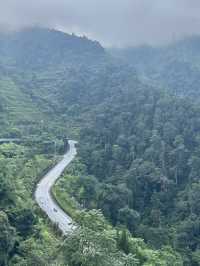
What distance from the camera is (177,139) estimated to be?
2918 inches

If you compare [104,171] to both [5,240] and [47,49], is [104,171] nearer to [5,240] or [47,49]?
[5,240]

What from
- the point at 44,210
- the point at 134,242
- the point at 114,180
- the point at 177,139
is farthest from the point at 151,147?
the point at 134,242

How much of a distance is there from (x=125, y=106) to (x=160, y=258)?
2106 inches

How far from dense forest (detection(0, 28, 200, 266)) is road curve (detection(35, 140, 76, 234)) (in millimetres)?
812

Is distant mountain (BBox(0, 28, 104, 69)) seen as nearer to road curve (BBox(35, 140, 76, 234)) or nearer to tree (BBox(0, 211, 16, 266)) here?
road curve (BBox(35, 140, 76, 234))

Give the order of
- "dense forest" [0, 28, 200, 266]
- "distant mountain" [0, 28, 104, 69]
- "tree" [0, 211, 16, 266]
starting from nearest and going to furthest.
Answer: "tree" [0, 211, 16, 266] < "dense forest" [0, 28, 200, 266] < "distant mountain" [0, 28, 104, 69]

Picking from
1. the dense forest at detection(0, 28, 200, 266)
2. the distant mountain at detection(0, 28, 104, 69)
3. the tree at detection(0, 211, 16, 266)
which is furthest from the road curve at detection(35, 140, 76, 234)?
the distant mountain at detection(0, 28, 104, 69)

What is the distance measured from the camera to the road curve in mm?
42569

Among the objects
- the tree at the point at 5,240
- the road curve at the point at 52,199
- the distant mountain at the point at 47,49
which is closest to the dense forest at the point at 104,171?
the tree at the point at 5,240

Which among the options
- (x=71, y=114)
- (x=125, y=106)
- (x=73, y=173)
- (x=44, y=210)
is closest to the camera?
(x=44, y=210)

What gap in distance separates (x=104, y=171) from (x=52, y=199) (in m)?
21.2

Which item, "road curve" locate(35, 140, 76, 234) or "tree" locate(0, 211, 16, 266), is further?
"road curve" locate(35, 140, 76, 234)

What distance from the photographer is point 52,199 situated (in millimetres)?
50031

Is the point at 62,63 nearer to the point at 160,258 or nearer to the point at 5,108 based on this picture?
the point at 5,108
